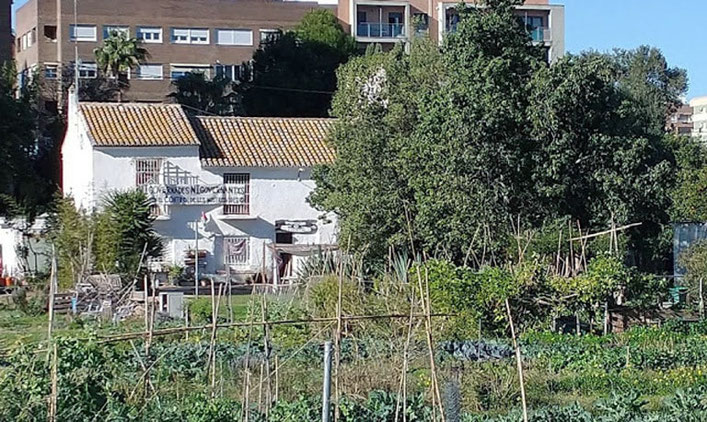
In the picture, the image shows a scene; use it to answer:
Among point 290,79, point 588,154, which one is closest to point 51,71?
point 290,79

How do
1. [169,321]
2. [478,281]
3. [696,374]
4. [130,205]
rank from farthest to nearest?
[130,205] → [169,321] → [478,281] → [696,374]

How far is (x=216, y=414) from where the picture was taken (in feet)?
32.8

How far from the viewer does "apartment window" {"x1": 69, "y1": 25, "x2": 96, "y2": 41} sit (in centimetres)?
6500

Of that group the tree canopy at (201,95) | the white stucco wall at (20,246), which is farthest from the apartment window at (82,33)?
the white stucco wall at (20,246)

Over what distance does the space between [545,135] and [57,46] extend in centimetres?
4463

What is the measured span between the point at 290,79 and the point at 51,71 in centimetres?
1608

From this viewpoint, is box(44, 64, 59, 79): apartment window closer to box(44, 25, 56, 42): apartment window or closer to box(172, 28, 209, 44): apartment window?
box(44, 25, 56, 42): apartment window

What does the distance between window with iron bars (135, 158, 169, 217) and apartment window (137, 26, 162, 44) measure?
2702cm

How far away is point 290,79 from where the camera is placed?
5609 centimetres

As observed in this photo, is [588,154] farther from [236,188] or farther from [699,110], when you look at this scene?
[699,110]

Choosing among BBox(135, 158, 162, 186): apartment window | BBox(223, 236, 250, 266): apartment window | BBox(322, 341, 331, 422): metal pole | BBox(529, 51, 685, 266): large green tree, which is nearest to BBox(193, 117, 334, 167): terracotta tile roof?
BBox(135, 158, 162, 186): apartment window

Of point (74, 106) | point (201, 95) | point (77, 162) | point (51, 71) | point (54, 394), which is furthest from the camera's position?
point (51, 71)

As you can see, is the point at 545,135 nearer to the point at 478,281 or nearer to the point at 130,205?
the point at 478,281

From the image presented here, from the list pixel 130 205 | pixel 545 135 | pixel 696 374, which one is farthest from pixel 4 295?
pixel 696 374
